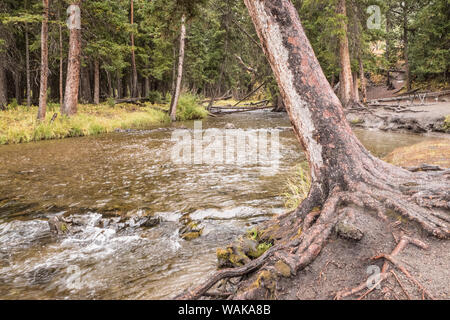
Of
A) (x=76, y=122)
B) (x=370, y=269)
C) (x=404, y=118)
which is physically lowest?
(x=370, y=269)

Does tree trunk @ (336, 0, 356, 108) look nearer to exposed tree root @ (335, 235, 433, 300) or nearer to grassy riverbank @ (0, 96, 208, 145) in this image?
grassy riverbank @ (0, 96, 208, 145)

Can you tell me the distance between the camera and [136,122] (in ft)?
69.3

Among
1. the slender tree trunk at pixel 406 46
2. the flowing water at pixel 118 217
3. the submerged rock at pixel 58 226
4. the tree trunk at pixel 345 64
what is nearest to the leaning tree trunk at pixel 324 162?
the flowing water at pixel 118 217

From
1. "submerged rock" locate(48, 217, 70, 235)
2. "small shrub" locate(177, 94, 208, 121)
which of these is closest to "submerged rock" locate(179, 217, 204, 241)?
"submerged rock" locate(48, 217, 70, 235)

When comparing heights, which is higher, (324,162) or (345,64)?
(345,64)

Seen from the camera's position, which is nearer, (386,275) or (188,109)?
(386,275)

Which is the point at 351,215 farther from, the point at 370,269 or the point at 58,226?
the point at 58,226

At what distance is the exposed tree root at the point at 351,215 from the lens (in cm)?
250

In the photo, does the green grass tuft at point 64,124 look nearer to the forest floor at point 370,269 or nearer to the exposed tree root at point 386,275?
the forest floor at point 370,269

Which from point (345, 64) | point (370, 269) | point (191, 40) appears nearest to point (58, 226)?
point (370, 269)

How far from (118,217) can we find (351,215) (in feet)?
13.1

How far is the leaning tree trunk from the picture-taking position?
3016mm

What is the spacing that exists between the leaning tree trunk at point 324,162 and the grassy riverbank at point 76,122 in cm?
1444

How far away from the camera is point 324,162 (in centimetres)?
339
